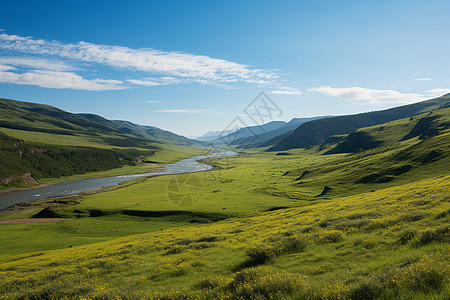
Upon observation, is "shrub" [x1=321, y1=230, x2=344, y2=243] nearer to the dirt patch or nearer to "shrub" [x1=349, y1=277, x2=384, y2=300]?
"shrub" [x1=349, y1=277, x2=384, y2=300]

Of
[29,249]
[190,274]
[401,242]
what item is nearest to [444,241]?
Answer: [401,242]

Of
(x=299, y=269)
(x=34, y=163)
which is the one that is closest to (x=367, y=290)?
(x=299, y=269)

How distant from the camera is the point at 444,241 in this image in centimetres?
1223

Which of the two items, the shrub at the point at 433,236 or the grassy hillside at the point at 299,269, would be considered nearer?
the grassy hillside at the point at 299,269

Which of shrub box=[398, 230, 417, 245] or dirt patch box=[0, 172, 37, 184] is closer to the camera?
shrub box=[398, 230, 417, 245]

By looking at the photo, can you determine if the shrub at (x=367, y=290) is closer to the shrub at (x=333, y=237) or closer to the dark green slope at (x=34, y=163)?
the shrub at (x=333, y=237)

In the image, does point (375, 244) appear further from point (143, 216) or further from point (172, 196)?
point (172, 196)

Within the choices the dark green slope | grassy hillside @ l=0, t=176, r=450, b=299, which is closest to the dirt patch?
the dark green slope

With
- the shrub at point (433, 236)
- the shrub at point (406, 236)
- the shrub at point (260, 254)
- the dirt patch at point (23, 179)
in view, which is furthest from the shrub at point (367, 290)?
the dirt patch at point (23, 179)

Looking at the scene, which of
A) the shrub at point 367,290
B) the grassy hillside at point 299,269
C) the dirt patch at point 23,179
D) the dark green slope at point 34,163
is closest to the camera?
the shrub at point 367,290

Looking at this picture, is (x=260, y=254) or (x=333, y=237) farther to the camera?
(x=333, y=237)

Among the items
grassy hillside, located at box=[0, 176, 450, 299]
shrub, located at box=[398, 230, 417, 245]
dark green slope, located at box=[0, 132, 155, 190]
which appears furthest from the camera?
dark green slope, located at box=[0, 132, 155, 190]

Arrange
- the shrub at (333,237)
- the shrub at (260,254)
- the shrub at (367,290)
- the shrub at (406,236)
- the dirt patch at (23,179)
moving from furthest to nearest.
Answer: the dirt patch at (23,179) → the shrub at (333,237) → the shrub at (260,254) → the shrub at (406,236) → the shrub at (367,290)

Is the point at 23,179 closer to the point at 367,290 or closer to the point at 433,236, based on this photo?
the point at 367,290
